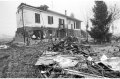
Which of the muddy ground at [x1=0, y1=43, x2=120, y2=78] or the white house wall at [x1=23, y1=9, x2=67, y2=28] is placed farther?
the white house wall at [x1=23, y1=9, x2=67, y2=28]

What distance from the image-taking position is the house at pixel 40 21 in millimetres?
15578

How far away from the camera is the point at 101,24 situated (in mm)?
17297

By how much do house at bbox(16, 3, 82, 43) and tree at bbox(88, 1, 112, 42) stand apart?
6.74 meters

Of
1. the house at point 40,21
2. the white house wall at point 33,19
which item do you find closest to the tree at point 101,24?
the house at point 40,21

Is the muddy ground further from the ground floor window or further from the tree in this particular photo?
the tree

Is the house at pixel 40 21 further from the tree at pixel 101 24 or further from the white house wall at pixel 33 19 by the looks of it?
the tree at pixel 101 24

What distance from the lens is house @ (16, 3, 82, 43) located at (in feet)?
51.1

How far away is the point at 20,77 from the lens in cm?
458

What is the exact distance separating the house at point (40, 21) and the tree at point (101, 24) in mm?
6736

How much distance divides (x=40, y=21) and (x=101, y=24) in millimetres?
10444

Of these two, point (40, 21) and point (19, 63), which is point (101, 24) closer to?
point (40, 21)

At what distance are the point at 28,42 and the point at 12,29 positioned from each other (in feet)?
91.8

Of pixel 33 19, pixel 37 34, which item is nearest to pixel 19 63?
pixel 37 34

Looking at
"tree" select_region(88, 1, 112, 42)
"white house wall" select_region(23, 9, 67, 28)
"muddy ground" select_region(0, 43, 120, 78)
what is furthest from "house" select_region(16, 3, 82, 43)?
"muddy ground" select_region(0, 43, 120, 78)
